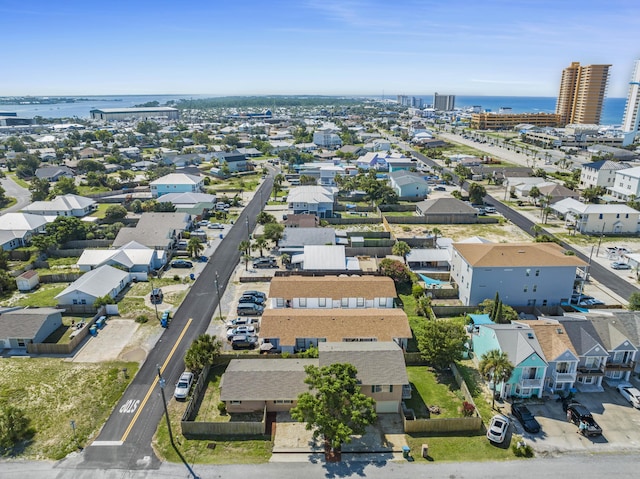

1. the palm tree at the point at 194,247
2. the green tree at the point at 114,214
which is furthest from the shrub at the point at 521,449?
the green tree at the point at 114,214

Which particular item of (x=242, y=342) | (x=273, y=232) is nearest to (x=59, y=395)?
(x=242, y=342)

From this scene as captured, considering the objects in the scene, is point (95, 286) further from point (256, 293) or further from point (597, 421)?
point (597, 421)

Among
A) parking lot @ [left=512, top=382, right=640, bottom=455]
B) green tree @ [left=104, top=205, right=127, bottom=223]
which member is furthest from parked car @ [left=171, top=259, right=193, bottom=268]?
parking lot @ [left=512, top=382, right=640, bottom=455]

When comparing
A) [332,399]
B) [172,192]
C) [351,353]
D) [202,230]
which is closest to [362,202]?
[202,230]

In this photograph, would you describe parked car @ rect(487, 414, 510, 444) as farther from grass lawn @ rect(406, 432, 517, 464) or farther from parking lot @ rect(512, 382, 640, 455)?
parking lot @ rect(512, 382, 640, 455)

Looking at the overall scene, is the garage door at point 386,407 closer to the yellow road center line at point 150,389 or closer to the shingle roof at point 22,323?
the yellow road center line at point 150,389
